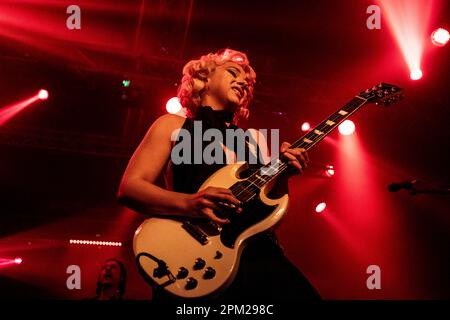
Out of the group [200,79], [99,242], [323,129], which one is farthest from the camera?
[99,242]

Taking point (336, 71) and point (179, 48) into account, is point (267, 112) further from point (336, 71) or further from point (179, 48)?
point (179, 48)

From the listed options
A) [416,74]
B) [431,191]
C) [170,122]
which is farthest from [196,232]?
[416,74]

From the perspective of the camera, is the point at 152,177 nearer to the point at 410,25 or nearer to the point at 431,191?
the point at 431,191

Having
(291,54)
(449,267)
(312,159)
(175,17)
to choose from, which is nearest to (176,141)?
(175,17)

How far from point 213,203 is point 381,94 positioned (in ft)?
5.63

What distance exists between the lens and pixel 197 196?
6.93 ft

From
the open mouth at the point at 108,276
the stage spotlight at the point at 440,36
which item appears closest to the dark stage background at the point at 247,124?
the stage spotlight at the point at 440,36

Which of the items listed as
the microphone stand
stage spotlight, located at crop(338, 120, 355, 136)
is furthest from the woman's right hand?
stage spotlight, located at crop(338, 120, 355, 136)

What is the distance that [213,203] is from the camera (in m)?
2.07

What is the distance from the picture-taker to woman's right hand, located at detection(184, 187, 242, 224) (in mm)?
2049

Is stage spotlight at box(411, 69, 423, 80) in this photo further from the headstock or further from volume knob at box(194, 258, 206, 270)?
volume knob at box(194, 258, 206, 270)

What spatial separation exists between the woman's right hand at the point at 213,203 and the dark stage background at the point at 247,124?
5.11 meters

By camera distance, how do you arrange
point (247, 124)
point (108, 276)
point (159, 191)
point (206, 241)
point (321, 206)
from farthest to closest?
point (321, 206)
point (247, 124)
point (108, 276)
point (159, 191)
point (206, 241)

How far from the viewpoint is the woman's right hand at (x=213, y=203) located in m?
2.05
